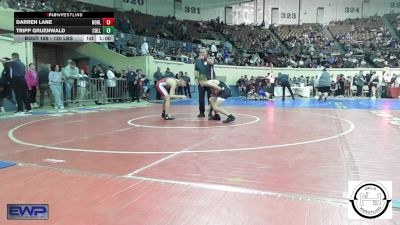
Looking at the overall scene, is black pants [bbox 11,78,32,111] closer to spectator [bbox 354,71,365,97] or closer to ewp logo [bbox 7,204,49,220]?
ewp logo [bbox 7,204,49,220]

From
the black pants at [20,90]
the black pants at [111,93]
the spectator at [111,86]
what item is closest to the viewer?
the black pants at [20,90]

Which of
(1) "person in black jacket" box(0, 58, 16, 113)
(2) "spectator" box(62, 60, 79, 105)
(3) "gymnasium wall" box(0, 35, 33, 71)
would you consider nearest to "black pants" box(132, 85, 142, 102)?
(2) "spectator" box(62, 60, 79, 105)

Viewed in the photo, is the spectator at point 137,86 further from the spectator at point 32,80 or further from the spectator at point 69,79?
the spectator at point 32,80

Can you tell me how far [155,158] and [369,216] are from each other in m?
2.81

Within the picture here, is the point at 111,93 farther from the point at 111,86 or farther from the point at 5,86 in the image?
the point at 5,86

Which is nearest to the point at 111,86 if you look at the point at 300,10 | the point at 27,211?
the point at 27,211

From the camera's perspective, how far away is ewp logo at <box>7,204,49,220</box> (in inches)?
112

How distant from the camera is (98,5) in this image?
2986cm
